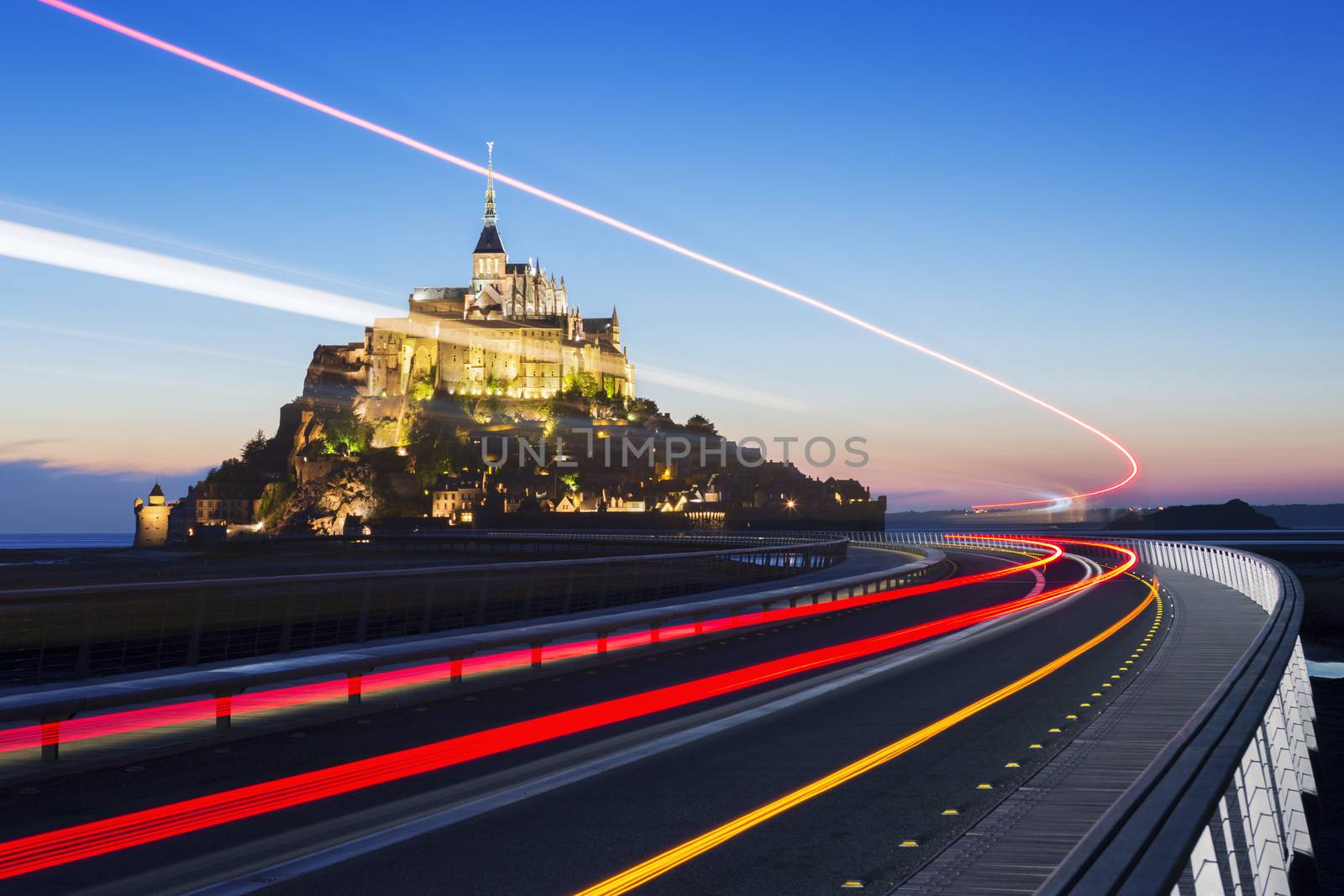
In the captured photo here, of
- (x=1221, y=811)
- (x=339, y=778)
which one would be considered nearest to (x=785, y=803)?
(x=339, y=778)

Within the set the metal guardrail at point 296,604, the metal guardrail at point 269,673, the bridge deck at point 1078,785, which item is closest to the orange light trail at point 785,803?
the bridge deck at point 1078,785

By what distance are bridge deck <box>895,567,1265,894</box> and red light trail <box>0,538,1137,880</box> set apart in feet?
13.6

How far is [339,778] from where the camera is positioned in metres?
9.24

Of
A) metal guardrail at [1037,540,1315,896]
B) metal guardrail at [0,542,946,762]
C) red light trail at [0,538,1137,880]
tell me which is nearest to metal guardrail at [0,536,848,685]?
metal guardrail at [0,542,946,762]

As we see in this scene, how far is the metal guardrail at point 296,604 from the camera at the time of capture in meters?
14.4

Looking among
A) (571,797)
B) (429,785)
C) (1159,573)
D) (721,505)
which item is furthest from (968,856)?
(721,505)

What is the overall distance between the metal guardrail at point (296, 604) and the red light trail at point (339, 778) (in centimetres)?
268

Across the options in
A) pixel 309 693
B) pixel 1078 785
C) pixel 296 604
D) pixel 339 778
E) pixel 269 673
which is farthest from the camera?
pixel 296 604

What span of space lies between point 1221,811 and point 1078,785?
9.51 ft

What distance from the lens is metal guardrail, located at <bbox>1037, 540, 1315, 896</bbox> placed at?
4035 mm

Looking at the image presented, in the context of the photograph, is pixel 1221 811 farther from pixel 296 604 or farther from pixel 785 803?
pixel 296 604

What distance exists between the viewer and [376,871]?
6.74 metres

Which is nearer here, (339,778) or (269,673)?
(339,778)

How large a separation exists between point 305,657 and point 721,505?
173320mm
